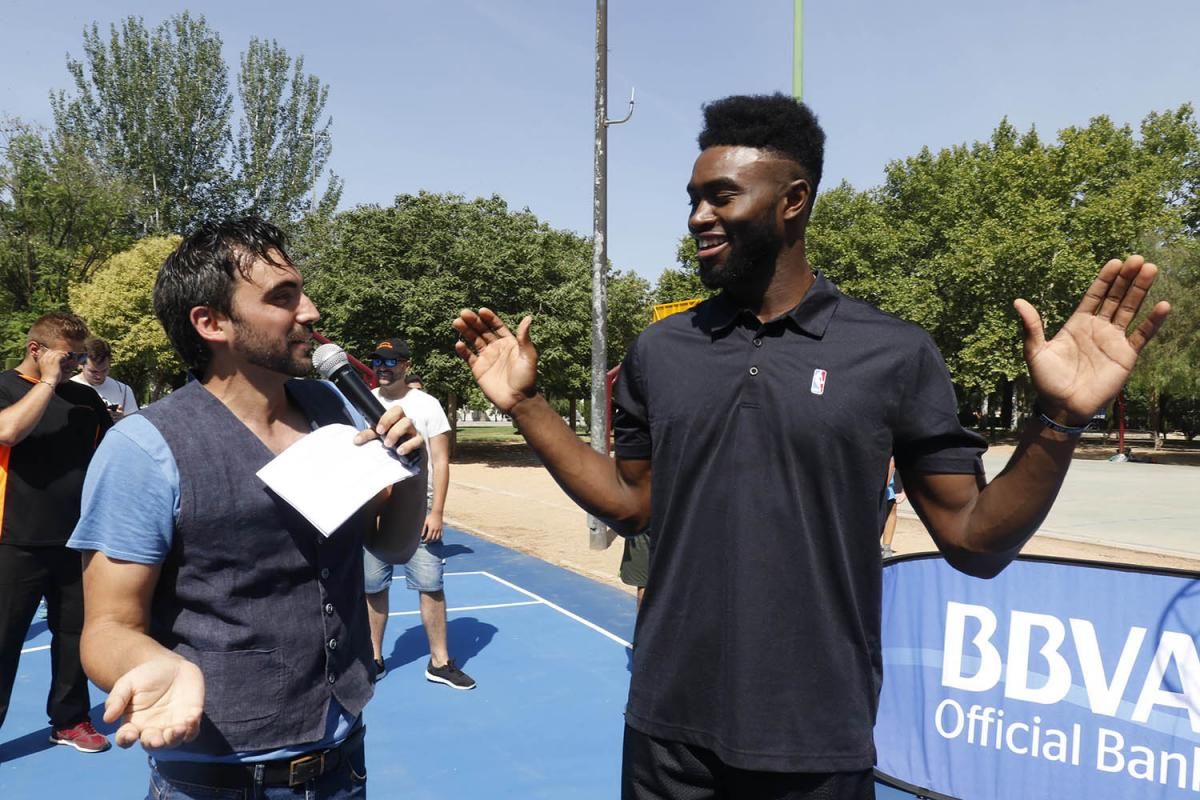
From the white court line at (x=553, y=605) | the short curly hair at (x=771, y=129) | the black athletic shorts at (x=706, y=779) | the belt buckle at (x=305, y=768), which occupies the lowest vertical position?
Answer: the white court line at (x=553, y=605)

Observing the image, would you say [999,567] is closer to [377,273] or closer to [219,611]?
[219,611]

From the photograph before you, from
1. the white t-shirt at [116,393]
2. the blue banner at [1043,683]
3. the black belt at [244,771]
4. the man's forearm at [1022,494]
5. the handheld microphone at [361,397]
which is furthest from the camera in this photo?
the white t-shirt at [116,393]

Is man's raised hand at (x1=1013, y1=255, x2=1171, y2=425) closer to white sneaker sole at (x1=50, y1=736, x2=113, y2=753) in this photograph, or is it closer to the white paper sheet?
the white paper sheet

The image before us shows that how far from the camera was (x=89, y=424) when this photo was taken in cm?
477

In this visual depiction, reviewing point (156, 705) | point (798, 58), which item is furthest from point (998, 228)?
point (156, 705)

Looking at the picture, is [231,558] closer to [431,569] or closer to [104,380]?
[431,569]

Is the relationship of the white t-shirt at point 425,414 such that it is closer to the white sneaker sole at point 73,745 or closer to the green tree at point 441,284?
the white sneaker sole at point 73,745

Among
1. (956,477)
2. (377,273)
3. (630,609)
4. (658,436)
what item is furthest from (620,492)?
(377,273)

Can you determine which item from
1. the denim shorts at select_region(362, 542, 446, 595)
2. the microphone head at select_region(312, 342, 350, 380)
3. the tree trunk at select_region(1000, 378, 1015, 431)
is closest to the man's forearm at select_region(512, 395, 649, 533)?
the microphone head at select_region(312, 342, 350, 380)

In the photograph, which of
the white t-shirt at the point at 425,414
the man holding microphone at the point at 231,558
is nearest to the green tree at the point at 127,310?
the white t-shirt at the point at 425,414

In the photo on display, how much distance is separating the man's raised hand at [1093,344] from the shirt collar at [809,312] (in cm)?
41

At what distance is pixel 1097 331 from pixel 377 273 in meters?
25.7

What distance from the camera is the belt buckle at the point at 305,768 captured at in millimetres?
2004

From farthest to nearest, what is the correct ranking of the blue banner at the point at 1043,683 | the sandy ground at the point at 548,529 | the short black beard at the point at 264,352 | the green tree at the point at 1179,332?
the green tree at the point at 1179,332 < the sandy ground at the point at 548,529 < the blue banner at the point at 1043,683 < the short black beard at the point at 264,352
